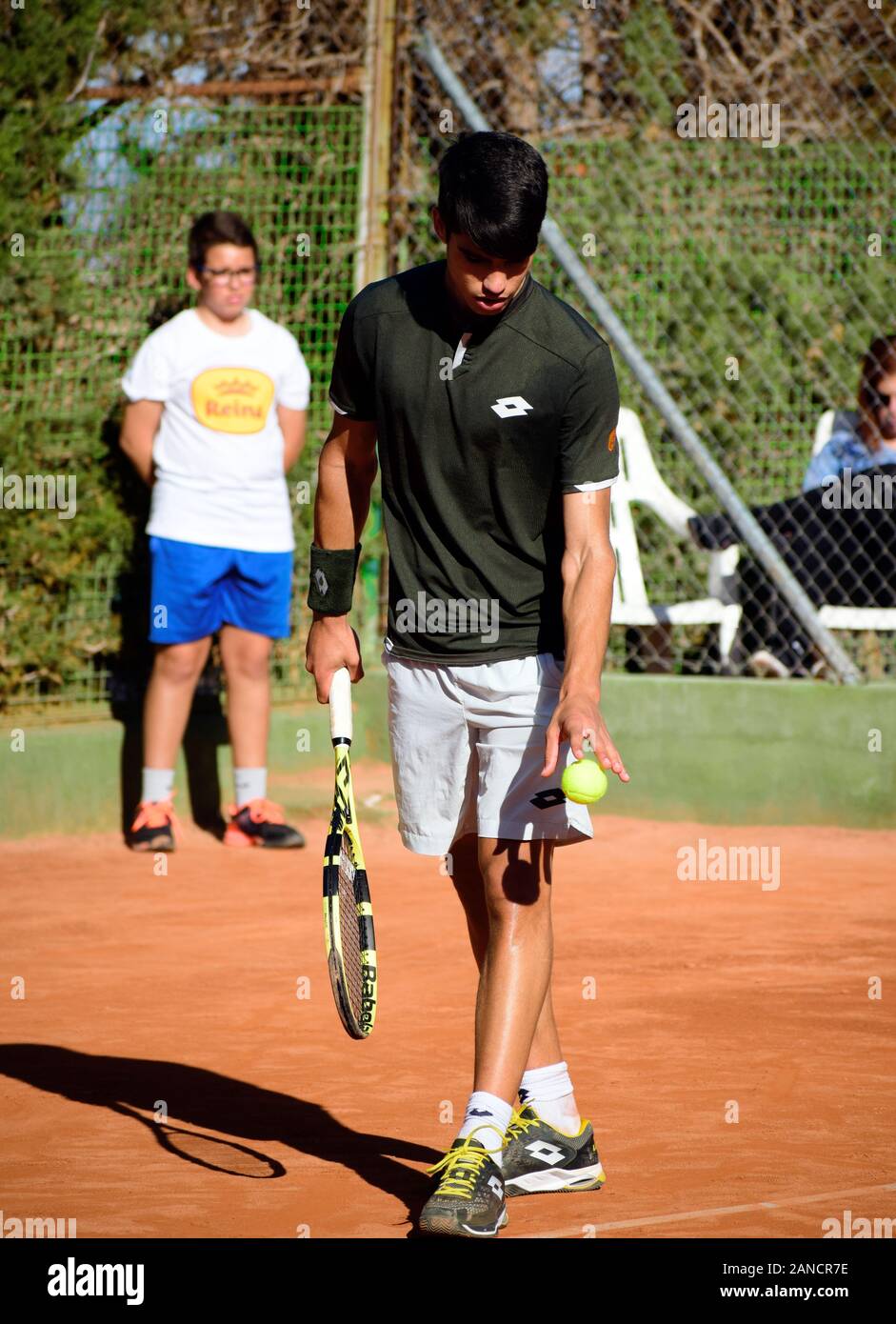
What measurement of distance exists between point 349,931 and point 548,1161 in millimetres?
652

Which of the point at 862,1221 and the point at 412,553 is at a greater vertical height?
the point at 412,553

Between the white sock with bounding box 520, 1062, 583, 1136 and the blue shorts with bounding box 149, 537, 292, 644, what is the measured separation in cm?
423

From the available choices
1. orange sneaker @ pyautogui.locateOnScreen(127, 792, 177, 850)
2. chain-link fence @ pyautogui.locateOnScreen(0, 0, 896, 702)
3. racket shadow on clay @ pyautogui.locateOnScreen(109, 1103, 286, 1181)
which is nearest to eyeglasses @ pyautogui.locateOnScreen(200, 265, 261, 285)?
chain-link fence @ pyautogui.locateOnScreen(0, 0, 896, 702)

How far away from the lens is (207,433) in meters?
8.08

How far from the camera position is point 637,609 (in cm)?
902

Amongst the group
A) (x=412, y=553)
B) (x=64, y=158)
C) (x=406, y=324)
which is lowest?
(x=412, y=553)

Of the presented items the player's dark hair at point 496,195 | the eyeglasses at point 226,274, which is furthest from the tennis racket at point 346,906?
the eyeglasses at point 226,274

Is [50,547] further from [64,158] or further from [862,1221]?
[862,1221]

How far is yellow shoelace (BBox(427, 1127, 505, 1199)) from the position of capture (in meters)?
3.69

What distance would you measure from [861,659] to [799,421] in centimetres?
130

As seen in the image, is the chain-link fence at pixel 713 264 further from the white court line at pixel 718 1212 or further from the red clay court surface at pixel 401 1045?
the white court line at pixel 718 1212
